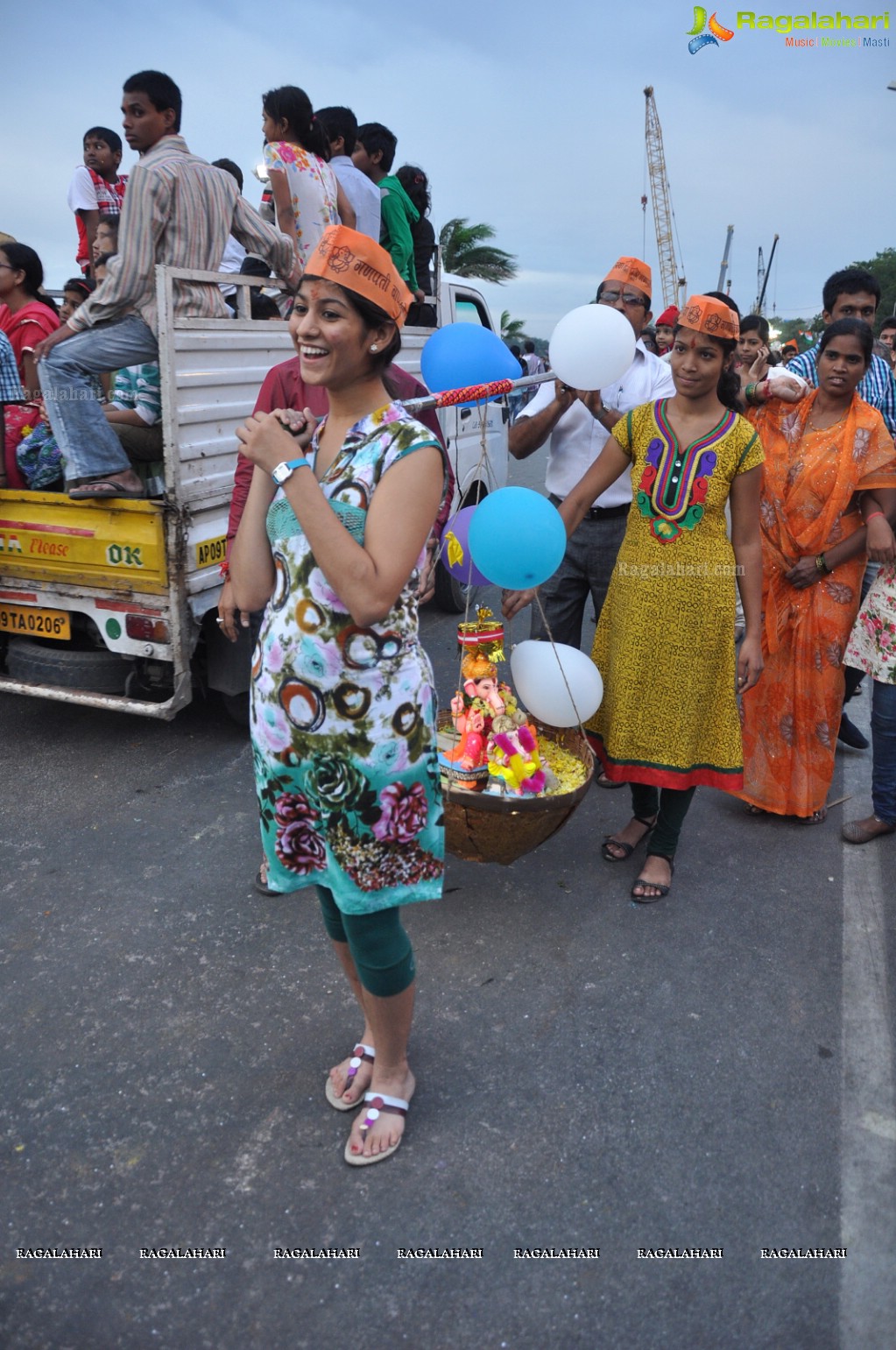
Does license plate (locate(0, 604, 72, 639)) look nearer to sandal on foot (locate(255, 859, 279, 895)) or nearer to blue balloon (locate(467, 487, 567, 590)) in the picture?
sandal on foot (locate(255, 859, 279, 895))

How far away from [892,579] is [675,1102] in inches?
87.6

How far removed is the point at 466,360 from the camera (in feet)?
10.1

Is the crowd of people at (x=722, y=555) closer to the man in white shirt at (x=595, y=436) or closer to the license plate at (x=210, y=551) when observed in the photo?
the man in white shirt at (x=595, y=436)

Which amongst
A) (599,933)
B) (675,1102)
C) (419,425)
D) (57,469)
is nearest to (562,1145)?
(675,1102)

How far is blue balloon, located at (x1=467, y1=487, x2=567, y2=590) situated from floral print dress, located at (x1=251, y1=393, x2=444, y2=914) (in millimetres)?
890

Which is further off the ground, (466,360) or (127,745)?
(466,360)

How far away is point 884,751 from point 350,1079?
8.14ft

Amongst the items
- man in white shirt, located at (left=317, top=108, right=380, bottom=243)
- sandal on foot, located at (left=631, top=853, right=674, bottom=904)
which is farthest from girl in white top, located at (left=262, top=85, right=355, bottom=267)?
sandal on foot, located at (left=631, top=853, right=674, bottom=904)

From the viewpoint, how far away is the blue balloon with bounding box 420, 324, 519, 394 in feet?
10.1

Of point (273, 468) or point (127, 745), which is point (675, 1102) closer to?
point (273, 468)

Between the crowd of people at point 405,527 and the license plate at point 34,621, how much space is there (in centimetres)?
61

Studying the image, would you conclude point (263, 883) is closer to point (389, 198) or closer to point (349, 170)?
point (349, 170)

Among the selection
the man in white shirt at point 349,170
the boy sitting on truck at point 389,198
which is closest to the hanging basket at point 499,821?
the man in white shirt at point 349,170

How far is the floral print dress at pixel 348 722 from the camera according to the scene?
1804 mm
